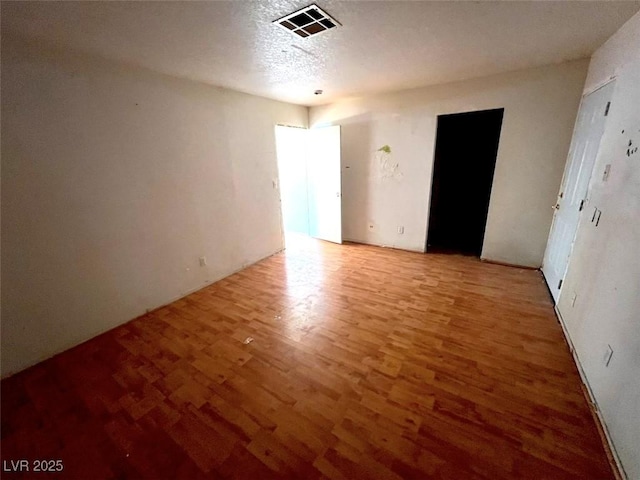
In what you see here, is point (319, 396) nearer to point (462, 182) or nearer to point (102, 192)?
point (102, 192)

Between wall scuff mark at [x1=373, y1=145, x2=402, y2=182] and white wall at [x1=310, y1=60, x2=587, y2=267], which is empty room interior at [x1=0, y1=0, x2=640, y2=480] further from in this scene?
wall scuff mark at [x1=373, y1=145, x2=402, y2=182]

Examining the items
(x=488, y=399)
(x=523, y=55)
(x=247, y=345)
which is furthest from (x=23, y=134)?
(x=523, y=55)

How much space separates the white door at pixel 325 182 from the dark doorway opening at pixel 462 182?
1484mm

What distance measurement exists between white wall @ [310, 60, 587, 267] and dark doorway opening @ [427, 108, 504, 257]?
233mm

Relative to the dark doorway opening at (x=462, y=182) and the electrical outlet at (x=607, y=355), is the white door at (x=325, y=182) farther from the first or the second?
the electrical outlet at (x=607, y=355)

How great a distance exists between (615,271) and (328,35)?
239 centimetres

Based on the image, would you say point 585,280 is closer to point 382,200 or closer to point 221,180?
point 382,200

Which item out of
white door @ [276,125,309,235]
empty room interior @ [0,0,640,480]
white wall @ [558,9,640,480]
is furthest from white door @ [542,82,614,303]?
white door @ [276,125,309,235]

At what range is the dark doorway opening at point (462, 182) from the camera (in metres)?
3.92

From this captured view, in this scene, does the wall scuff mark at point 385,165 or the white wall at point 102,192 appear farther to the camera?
the wall scuff mark at point 385,165

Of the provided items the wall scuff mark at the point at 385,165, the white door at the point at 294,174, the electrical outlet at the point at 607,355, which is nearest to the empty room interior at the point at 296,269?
the electrical outlet at the point at 607,355

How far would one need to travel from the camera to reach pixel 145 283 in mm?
2588

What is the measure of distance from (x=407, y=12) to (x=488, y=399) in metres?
2.43

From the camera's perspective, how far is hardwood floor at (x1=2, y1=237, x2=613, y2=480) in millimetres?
1282
